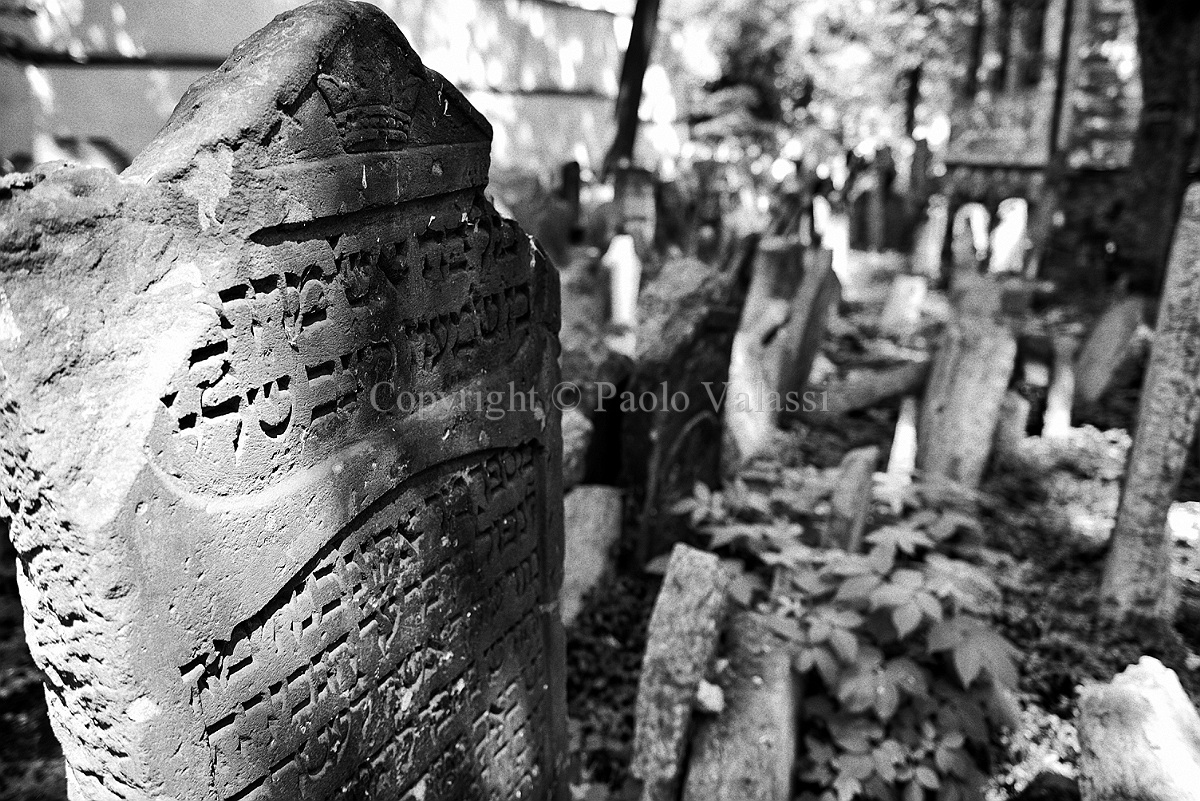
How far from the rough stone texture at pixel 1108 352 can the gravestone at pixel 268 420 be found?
14.6 ft

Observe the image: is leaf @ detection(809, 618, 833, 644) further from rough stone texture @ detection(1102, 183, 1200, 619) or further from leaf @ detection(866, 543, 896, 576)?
rough stone texture @ detection(1102, 183, 1200, 619)

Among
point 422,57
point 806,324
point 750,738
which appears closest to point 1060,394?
point 806,324

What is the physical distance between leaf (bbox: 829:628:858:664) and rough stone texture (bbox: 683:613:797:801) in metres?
0.16

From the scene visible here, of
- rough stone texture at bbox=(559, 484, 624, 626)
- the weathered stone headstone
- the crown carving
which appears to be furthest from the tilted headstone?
the crown carving

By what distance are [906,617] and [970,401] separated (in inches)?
80.2

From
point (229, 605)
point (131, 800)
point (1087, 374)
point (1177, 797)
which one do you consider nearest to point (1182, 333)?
point (1177, 797)

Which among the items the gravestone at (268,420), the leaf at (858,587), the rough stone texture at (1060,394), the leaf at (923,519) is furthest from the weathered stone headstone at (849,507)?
the rough stone texture at (1060,394)

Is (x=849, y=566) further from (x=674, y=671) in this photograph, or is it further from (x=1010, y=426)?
(x=1010, y=426)

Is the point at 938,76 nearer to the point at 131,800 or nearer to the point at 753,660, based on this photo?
the point at 753,660

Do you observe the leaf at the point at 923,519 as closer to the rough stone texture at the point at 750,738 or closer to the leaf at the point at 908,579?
the leaf at the point at 908,579

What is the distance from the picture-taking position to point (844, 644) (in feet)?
8.59

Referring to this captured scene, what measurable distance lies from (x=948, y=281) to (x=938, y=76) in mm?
7128

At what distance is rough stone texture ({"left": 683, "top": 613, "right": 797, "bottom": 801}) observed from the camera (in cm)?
237

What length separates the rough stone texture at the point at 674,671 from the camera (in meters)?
2.36
